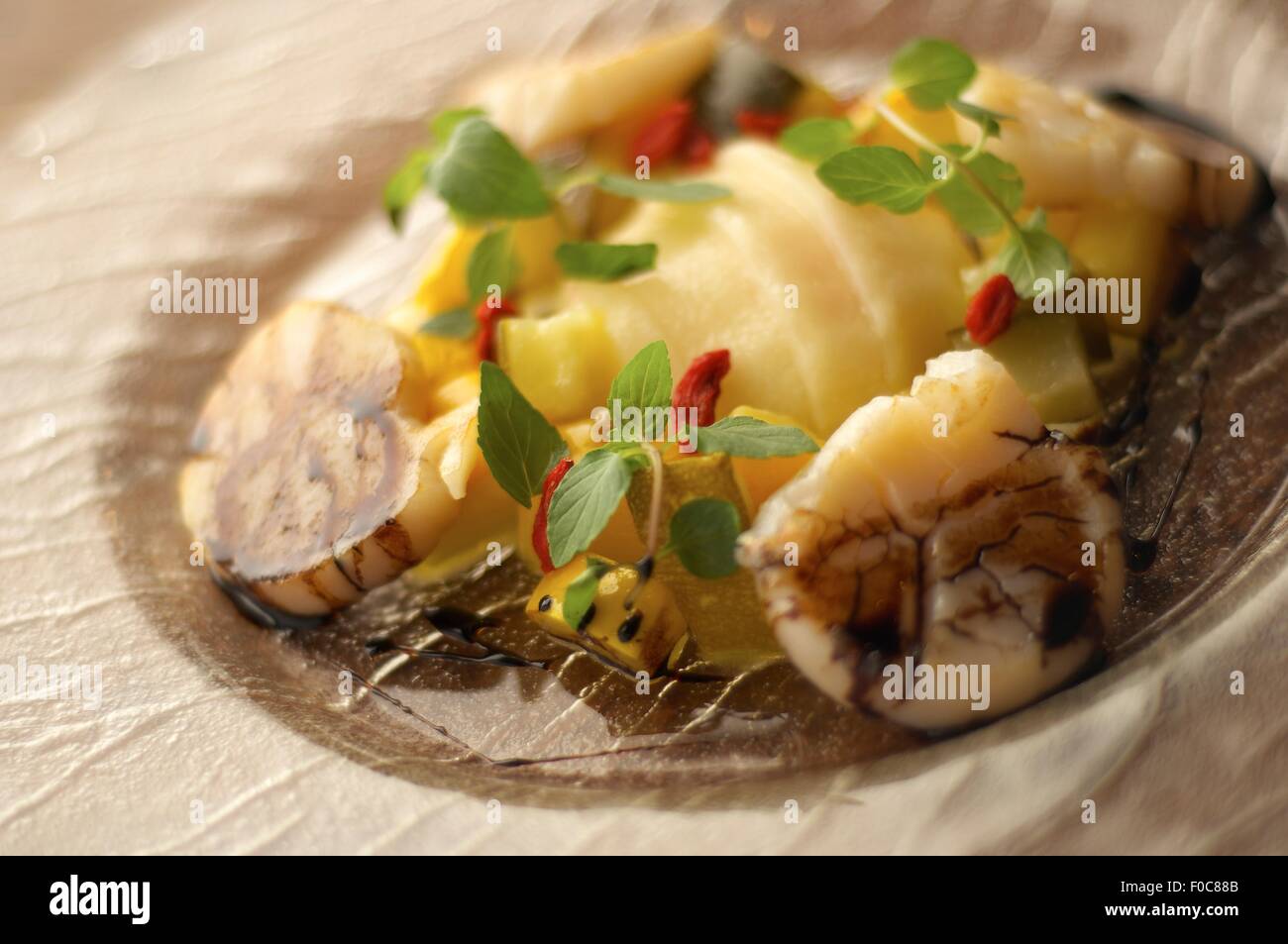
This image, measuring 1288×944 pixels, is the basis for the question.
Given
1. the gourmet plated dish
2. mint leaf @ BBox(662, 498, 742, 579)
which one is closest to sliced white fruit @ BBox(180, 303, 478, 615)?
the gourmet plated dish

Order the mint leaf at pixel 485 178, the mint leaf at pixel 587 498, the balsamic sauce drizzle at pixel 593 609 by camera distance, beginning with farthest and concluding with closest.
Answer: the mint leaf at pixel 485 178
the balsamic sauce drizzle at pixel 593 609
the mint leaf at pixel 587 498

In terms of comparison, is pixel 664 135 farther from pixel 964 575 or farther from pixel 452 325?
pixel 964 575

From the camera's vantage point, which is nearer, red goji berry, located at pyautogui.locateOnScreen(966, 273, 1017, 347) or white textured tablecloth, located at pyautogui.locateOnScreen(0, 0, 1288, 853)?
white textured tablecloth, located at pyautogui.locateOnScreen(0, 0, 1288, 853)

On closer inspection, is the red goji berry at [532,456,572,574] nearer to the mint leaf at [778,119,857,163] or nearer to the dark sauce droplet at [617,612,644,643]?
the dark sauce droplet at [617,612,644,643]

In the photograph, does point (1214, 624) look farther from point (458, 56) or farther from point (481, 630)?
point (458, 56)

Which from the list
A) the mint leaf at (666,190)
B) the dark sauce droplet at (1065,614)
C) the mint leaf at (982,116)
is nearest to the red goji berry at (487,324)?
the mint leaf at (666,190)

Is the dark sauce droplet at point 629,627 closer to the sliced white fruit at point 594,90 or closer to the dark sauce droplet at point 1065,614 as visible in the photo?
the dark sauce droplet at point 1065,614
